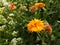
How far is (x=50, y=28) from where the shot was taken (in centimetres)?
80

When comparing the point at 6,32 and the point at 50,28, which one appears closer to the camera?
the point at 50,28

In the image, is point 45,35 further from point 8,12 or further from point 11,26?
point 8,12

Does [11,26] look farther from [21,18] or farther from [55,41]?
[55,41]

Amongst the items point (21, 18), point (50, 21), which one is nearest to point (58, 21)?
point (50, 21)

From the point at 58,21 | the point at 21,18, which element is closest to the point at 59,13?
the point at 58,21

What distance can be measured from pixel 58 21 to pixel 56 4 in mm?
131

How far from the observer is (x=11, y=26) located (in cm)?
94

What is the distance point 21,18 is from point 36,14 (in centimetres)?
7

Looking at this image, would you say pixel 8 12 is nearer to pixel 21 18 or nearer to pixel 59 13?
pixel 21 18

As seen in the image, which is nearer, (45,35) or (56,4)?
(45,35)

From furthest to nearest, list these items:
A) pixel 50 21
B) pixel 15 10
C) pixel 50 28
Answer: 1. pixel 15 10
2. pixel 50 21
3. pixel 50 28

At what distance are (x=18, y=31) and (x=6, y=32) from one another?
0.06m

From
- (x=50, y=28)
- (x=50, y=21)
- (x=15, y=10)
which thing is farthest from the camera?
(x=15, y=10)

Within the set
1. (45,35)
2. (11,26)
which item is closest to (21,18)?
(11,26)
